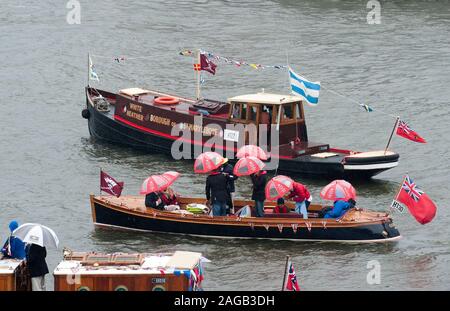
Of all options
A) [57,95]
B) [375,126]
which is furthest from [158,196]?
[57,95]

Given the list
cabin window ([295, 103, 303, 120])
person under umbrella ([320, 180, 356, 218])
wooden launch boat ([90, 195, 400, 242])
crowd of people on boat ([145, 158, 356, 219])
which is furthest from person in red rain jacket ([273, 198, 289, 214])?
cabin window ([295, 103, 303, 120])

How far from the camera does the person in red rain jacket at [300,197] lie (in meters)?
31.3

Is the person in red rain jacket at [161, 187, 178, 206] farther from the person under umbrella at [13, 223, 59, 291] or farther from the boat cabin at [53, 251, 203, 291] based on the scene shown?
the boat cabin at [53, 251, 203, 291]

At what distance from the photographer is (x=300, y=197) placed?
3141cm

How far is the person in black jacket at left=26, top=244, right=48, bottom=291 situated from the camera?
24562 millimetres

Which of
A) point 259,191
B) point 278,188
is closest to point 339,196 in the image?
point 278,188

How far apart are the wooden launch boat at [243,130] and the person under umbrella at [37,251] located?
48.3 ft

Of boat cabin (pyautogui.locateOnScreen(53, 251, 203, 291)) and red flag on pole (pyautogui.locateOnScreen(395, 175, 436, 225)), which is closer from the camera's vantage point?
boat cabin (pyautogui.locateOnScreen(53, 251, 203, 291))

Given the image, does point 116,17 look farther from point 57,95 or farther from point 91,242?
point 91,242

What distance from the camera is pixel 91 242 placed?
1273 inches

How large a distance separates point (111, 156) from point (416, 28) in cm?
2395

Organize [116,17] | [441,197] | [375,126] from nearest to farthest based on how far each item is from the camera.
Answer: [441,197], [375,126], [116,17]

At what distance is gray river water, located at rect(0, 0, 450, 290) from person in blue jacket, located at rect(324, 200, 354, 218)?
856 millimetres

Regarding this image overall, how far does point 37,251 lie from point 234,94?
1043 inches
